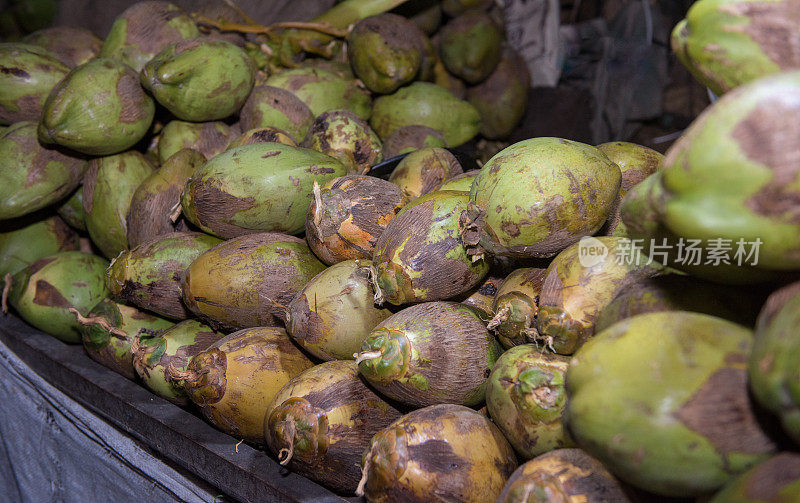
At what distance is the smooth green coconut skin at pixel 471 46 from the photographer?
4.03 meters

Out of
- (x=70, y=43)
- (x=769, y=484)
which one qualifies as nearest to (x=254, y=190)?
(x=769, y=484)

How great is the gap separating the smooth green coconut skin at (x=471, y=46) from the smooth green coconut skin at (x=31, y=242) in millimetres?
2695

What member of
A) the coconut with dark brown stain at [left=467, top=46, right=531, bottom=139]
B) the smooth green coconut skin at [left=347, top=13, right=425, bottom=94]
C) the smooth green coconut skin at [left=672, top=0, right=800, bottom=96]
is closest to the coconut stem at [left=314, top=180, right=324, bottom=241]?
the smooth green coconut skin at [left=672, top=0, right=800, bottom=96]

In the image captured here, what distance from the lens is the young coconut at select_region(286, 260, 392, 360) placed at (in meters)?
1.71

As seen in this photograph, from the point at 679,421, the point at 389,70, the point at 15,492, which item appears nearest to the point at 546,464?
the point at 679,421

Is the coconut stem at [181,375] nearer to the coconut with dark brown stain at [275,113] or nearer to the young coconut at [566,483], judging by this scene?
the young coconut at [566,483]

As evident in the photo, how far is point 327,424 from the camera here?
1514 mm

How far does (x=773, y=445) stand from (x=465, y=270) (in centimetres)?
89

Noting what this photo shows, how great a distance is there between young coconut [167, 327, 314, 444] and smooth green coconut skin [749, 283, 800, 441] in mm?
1293

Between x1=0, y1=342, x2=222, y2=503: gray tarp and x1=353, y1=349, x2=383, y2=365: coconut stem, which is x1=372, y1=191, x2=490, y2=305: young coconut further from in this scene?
x1=0, y1=342, x2=222, y2=503: gray tarp

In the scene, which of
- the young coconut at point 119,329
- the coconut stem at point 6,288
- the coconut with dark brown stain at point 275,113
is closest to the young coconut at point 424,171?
the coconut with dark brown stain at point 275,113

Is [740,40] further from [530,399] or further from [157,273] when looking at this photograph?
[157,273]

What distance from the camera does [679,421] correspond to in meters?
0.87

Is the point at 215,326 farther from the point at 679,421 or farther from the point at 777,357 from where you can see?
the point at 777,357
